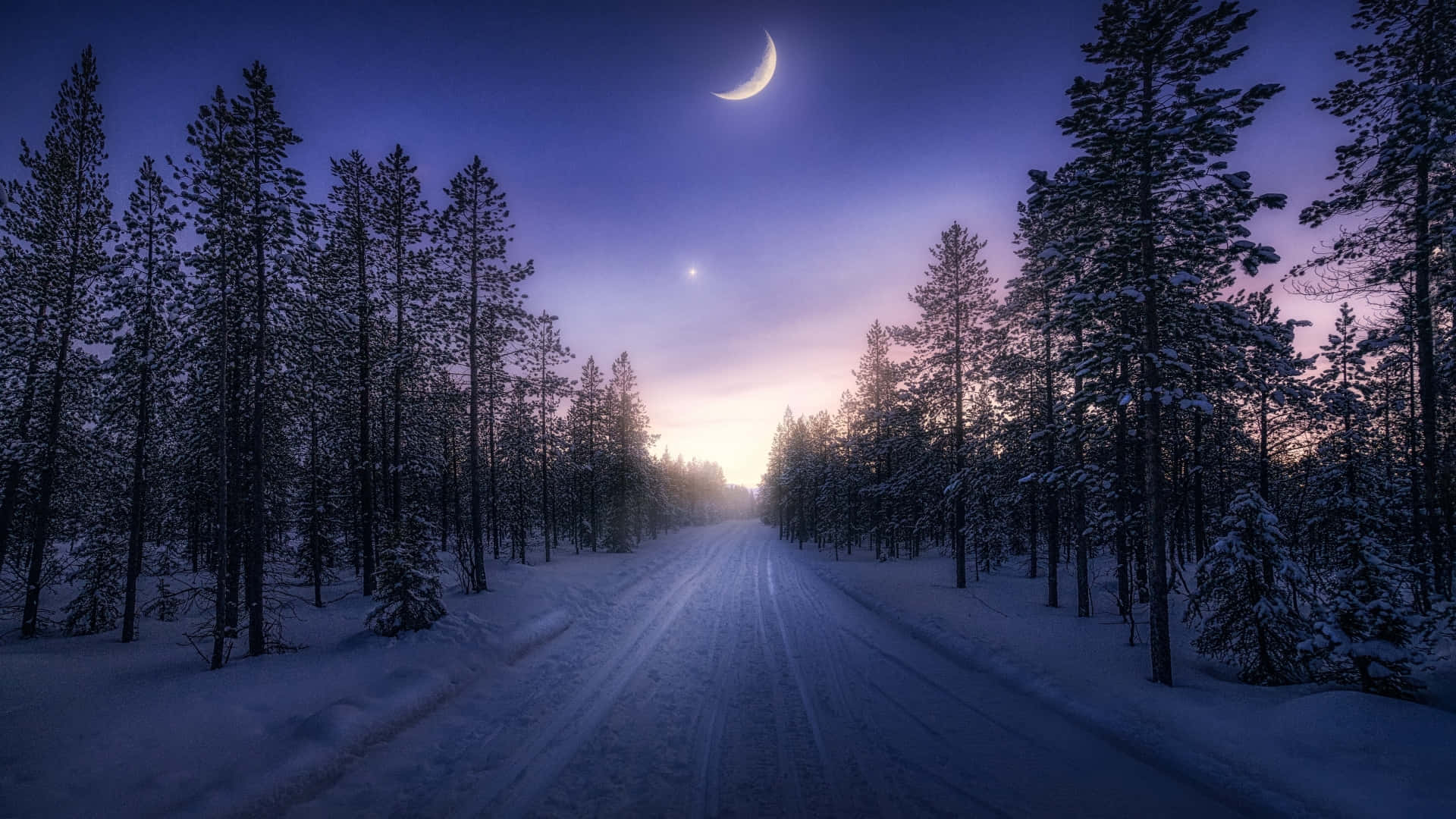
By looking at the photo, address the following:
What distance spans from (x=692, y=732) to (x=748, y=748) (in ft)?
3.00

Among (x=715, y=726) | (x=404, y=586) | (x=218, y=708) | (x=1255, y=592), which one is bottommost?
(x=715, y=726)

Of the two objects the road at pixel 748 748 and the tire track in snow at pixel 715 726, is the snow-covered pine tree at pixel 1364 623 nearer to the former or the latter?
the road at pixel 748 748

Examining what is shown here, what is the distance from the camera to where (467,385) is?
775 inches

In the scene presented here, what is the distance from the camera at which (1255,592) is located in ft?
27.8

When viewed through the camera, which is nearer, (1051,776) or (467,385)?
(1051,776)

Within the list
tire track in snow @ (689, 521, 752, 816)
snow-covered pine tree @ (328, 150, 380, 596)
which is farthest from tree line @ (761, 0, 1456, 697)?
snow-covered pine tree @ (328, 150, 380, 596)

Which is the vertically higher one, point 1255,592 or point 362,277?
point 362,277

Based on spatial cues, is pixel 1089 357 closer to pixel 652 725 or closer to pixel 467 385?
pixel 652 725

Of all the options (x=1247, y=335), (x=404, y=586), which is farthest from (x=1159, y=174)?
(x=404, y=586)

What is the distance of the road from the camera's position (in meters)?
5.39

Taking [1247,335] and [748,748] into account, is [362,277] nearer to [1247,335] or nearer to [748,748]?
[748,748]

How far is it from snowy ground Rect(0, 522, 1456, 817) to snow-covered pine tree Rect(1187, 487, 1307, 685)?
0.70 m

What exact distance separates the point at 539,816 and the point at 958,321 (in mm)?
20522

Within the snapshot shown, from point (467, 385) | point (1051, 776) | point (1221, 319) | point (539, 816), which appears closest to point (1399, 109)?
point (1221, 319)
